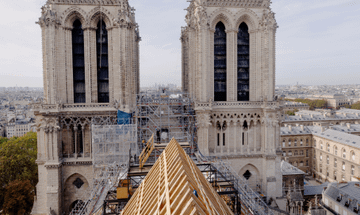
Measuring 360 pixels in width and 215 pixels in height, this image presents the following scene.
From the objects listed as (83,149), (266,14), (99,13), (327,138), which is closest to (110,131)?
(83,149)

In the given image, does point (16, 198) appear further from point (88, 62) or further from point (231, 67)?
point (231, 67)

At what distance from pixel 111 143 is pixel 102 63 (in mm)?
10300

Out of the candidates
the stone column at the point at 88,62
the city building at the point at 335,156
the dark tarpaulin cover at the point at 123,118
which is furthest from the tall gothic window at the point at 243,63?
the city building at the point at 335,156

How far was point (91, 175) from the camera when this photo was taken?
34.5 metres

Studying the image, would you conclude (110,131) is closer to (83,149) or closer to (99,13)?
(83,149)

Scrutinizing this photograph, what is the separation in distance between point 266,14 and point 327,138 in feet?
162

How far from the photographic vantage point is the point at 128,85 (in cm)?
3466

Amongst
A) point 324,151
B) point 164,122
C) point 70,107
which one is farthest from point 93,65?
point 324,151

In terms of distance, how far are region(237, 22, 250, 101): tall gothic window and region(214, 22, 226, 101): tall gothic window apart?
78.9 inches

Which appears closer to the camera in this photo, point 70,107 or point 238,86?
point 70,107

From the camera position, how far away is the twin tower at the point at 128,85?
33.7 meters

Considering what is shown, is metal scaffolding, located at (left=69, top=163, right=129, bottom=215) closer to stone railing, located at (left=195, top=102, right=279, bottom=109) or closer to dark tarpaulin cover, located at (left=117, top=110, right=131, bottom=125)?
dark tarpaulin cover, located at (left=117, top=110, right=131, bottom=125)

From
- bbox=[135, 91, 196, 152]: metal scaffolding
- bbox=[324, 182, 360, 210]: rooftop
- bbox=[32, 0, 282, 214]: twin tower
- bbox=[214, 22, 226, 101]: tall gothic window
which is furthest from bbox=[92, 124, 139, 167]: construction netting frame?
bbox=[324, 182, 360, 210]: rooftop

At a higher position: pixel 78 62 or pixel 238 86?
pixel 78 62
